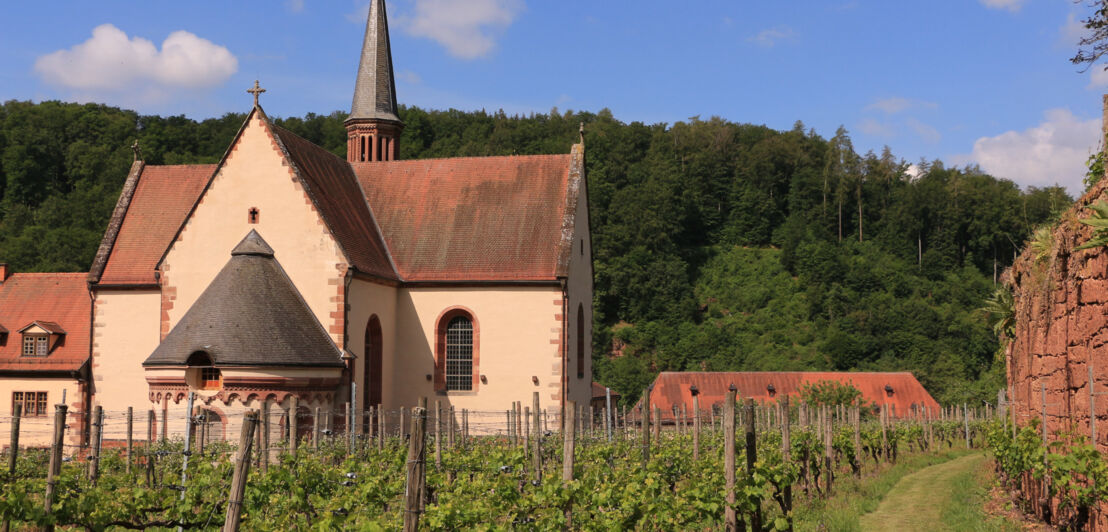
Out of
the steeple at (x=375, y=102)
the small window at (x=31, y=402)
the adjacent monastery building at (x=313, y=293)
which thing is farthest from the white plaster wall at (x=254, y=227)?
the steeple at (x=375, y=102)

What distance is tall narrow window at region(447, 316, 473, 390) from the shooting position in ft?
101

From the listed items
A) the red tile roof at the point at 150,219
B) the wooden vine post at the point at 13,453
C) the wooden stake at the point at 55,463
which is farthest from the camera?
the red tile roof at the point at 150,219

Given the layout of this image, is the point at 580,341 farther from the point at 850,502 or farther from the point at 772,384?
the point at 772,384

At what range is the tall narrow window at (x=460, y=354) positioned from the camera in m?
Result: 30.8

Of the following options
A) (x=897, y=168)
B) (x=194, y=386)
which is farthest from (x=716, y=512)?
(x=897, y=168)

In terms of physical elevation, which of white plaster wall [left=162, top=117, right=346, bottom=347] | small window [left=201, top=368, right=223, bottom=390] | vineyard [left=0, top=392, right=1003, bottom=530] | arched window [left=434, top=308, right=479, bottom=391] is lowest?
vineyard [left=0, top=392, right=1003, bottom=530]

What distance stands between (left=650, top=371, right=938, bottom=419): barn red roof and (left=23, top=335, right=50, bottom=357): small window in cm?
3669

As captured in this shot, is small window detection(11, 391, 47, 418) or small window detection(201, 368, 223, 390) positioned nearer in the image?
small window detection(201, 368, 223, 390)

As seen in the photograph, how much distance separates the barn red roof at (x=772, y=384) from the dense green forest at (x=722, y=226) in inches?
250

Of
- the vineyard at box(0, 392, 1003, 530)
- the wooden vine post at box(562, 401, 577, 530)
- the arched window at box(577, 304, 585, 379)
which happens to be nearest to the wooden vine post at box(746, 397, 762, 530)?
the vineyard at box(0, 392, 1003, 530)

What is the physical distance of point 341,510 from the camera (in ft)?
44.3

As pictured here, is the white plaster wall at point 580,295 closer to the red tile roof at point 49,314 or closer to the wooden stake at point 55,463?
the red tile roof at point 49,314

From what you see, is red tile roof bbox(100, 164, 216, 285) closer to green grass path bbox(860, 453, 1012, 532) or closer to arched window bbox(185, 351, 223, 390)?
arched window bbox(185, 351, 223, 390)

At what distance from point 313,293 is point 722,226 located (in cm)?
7809
